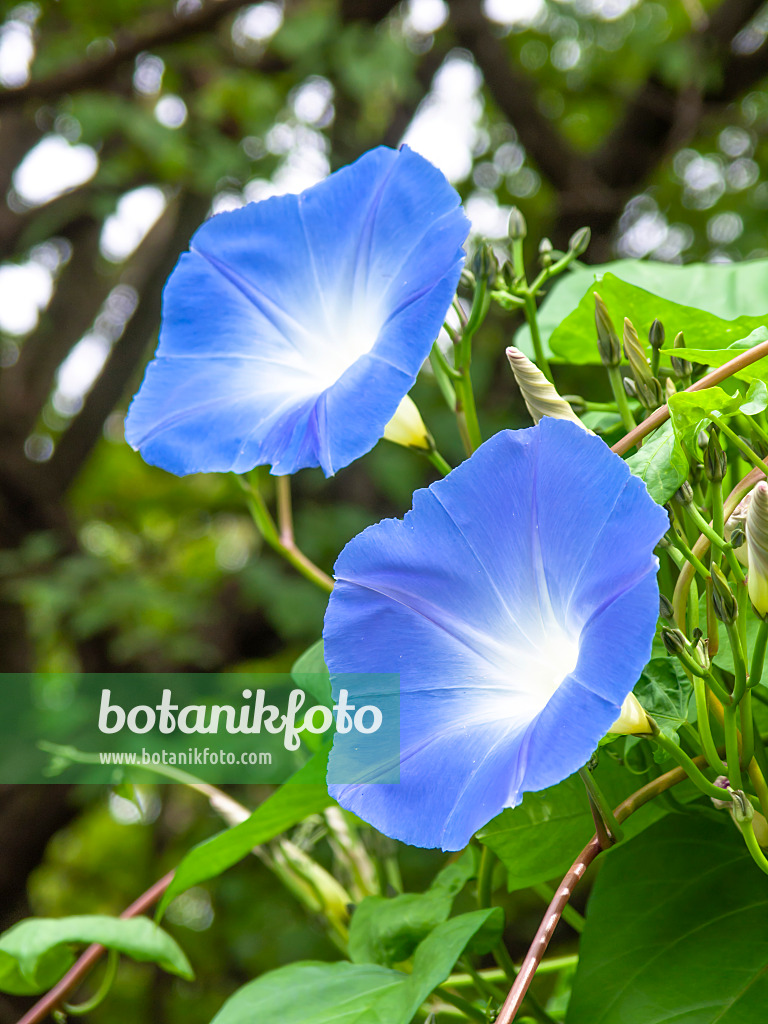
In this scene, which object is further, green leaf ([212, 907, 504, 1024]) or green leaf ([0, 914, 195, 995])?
green leaf ([0, 914, 195, 995])

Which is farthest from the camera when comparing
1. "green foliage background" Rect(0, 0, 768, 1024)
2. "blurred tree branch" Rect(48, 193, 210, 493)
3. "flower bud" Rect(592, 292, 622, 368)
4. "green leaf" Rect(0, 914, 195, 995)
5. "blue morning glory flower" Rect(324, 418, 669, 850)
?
"blurred tree branch" Rect(48, 193, 210, 493)

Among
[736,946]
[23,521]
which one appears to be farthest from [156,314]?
[736,946]

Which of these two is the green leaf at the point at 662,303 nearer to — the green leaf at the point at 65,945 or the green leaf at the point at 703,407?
the green leaf at the point at 703,407

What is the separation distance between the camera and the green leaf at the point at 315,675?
0.41 metres

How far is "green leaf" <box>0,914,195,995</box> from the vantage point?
0.47m

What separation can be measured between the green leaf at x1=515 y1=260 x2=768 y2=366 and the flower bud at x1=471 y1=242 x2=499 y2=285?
42 mm

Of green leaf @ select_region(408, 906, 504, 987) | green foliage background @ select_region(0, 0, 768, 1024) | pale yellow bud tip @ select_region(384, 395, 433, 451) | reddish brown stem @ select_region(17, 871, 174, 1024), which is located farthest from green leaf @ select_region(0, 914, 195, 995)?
green foliage background @ select_region(0, 0, 768, 1024)

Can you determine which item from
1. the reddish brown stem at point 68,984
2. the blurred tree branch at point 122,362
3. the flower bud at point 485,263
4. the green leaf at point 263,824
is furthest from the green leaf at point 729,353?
the blurred tree branch at point 122,362

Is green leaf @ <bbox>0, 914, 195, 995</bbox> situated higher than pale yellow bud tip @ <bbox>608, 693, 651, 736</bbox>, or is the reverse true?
pale yellow bud tip @ <bbox>608, 693, 651, 736</bbox>

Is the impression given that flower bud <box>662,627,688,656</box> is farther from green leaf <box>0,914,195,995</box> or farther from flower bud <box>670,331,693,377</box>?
green leaf <box>0,914,195,995</box>

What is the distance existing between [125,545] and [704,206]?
6.90 feet

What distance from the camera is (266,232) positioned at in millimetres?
427

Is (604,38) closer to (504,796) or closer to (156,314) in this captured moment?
(156,314)

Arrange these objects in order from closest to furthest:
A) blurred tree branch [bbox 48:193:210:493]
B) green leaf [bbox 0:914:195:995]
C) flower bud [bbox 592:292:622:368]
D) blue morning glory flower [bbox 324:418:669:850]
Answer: blue morning glory flower [bbox 324:418:669:850] → flower bud [bbox 592:292:622:368] → green leaf [bbox 0:914:195:995] → blurred tree branch [bbox 48:193:210:493]
